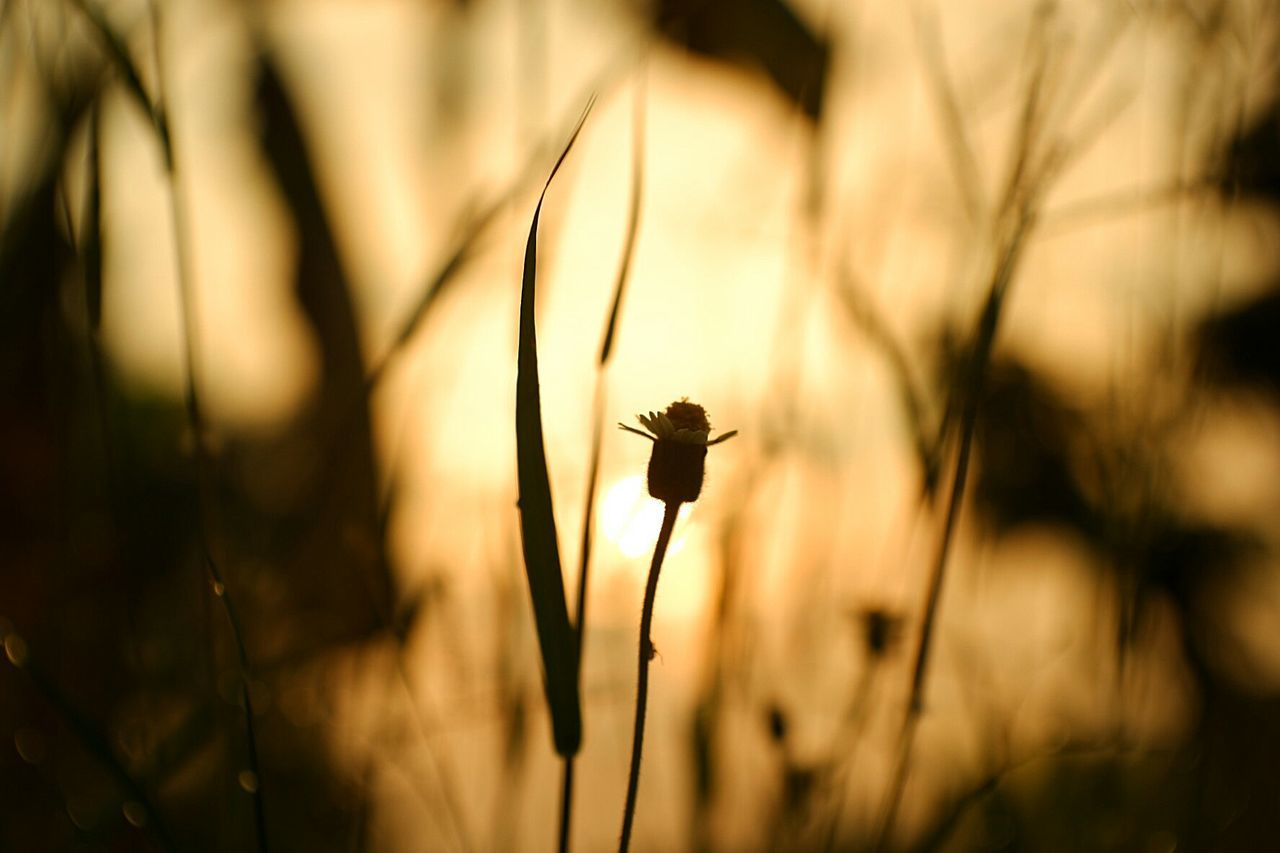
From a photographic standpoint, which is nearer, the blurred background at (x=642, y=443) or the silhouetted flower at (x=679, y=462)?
the silhouetted flower at (x=679, y=462)

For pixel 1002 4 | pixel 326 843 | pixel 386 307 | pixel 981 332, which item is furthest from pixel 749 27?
pixel 326 843

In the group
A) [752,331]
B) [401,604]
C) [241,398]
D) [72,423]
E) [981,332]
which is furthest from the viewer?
[241,398]

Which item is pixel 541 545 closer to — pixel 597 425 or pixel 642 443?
pixel 597 425

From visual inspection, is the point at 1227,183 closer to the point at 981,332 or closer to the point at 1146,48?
the point at 1146,48

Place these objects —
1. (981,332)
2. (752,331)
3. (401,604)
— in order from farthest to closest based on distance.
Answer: (752,331) → (401,604) → (981,332)

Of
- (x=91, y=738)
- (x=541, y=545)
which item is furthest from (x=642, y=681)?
(x=91, y=738)

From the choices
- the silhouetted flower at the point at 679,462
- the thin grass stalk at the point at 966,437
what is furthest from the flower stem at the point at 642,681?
the thin grass stalk at the point at 966,437

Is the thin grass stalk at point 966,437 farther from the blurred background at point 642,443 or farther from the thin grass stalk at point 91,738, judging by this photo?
the thin grass stalk at point 91,738
